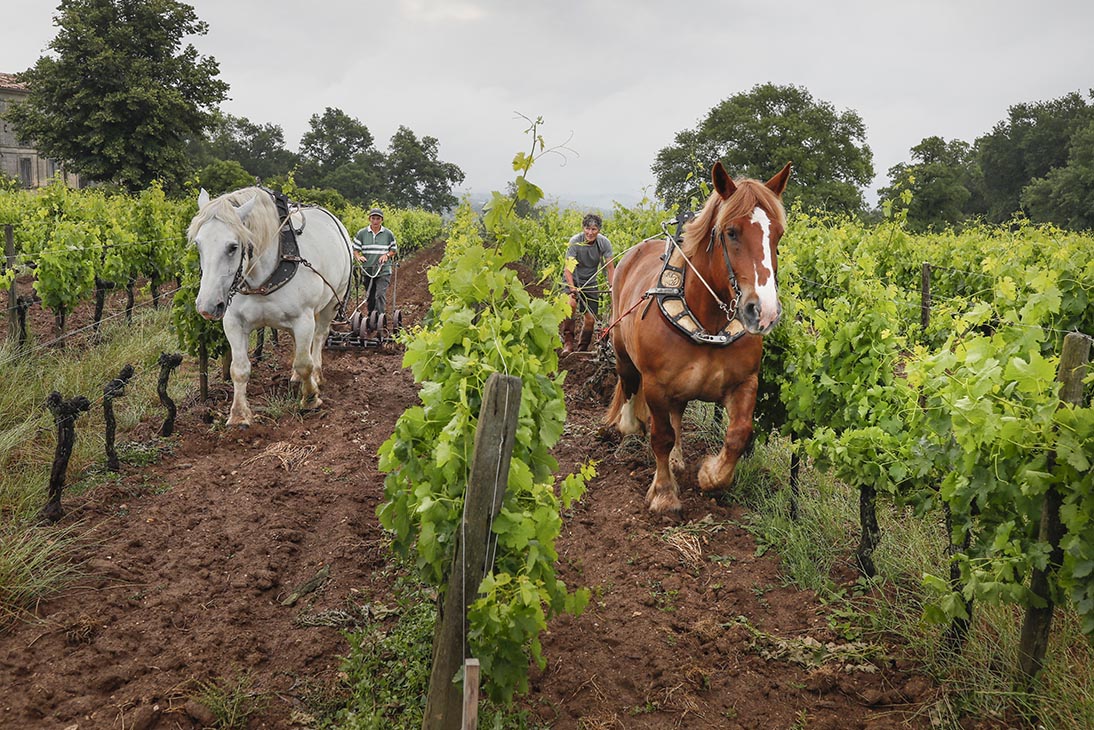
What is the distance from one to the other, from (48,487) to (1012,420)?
5062mm

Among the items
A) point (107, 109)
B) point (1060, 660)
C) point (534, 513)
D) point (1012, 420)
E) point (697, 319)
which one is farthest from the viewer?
point (107, 109)

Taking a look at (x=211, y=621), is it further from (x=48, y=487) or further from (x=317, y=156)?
(x=317, y=156)

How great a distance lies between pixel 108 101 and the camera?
30.3 meters

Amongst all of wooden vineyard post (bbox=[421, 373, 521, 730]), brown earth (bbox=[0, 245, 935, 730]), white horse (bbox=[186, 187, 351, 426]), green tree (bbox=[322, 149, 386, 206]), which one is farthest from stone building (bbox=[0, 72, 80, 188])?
wooden vineyard post (bbox=[421, 373, 521, 730])

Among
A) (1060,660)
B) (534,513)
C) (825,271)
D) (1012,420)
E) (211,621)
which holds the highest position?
(825,271)

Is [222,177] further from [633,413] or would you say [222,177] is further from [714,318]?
[714,318]

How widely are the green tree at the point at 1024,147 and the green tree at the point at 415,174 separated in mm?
55810

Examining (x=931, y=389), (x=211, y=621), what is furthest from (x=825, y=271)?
(x=211, y=621)

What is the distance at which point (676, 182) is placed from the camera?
46.3 metres

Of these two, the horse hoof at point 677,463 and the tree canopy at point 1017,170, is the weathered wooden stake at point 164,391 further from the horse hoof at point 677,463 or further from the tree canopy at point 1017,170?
the tree canopy at point 1017,170

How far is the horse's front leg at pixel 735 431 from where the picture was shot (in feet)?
13.3

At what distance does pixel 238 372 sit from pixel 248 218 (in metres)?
1.32

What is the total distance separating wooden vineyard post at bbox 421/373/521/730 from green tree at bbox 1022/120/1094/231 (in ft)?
158

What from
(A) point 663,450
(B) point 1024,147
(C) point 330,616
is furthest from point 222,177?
(B) point 1024,147
